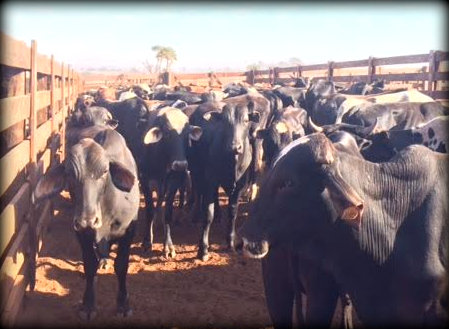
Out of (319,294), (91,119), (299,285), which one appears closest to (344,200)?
(319,294)

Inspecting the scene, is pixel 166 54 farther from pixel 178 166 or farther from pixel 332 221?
pixel 332 221

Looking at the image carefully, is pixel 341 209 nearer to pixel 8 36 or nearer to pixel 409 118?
pixel 8 36

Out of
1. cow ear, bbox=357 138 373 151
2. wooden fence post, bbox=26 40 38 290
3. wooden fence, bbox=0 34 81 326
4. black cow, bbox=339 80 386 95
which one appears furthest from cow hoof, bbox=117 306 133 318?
black cow, bbox=339 80 386 95

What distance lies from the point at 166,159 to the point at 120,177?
8.58 ft

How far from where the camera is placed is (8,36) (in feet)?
14.3

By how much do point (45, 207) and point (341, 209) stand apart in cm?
478

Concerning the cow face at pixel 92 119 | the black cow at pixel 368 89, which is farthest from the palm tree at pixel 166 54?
the cow face at pixel 92 119

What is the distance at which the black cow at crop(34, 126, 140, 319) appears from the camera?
14.7 ft

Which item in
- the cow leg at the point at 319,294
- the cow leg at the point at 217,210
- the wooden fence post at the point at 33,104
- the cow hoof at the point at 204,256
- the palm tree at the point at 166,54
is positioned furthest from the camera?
the palm tree at the point at 166,54

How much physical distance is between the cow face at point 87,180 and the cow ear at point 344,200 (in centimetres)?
219

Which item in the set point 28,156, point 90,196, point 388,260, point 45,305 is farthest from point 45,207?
point 388,260

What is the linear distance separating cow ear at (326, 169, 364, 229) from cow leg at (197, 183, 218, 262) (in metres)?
3.84

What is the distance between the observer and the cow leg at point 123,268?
5.04 meters

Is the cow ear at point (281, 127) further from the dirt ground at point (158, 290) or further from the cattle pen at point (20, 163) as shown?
the cattle pen at point (20, 163)
